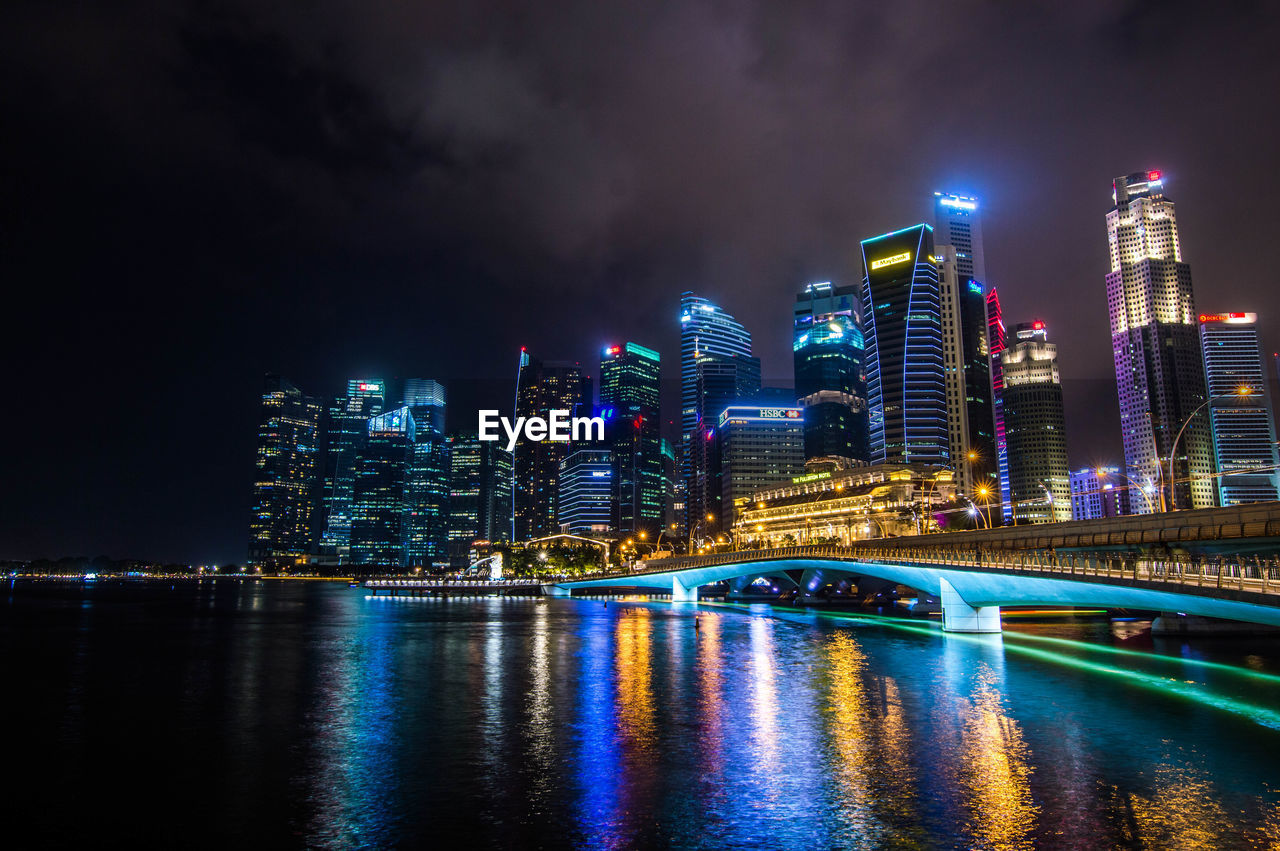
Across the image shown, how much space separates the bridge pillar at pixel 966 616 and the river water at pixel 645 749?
13854 millimetres

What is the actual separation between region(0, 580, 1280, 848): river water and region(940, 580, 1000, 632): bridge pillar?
13.9 metres

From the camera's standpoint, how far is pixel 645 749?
28484 millimetres

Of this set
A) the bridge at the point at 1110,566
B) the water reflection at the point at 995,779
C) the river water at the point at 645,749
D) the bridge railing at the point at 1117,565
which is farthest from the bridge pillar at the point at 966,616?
the water reflection at the point at 995,779

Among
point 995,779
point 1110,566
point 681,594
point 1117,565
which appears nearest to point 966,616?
point 1117,565

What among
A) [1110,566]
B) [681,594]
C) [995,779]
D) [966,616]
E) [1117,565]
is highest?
[1110,566]

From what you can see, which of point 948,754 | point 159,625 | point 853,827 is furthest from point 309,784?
point 159,625

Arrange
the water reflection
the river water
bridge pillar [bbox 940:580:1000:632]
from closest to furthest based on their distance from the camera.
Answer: the water reflection < the river water < bridge pillar [bbox 940:580:1000:632]

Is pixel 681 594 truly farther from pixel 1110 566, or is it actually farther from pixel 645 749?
pixel 645 749

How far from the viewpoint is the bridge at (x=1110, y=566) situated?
37562 millimetres

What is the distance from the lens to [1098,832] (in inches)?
763

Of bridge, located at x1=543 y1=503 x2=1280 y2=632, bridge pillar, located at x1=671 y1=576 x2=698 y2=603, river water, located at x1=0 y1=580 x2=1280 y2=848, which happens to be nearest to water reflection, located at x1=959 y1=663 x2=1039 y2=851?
river water, located at x1=0 y1=580 x2=1280 y2=848

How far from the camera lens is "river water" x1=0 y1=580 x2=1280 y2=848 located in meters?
20.1

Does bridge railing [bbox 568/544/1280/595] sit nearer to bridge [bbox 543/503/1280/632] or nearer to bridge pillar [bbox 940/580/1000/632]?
bridge [bbox 543/503/1280/632]

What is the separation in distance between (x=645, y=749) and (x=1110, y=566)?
3350 centimetres
